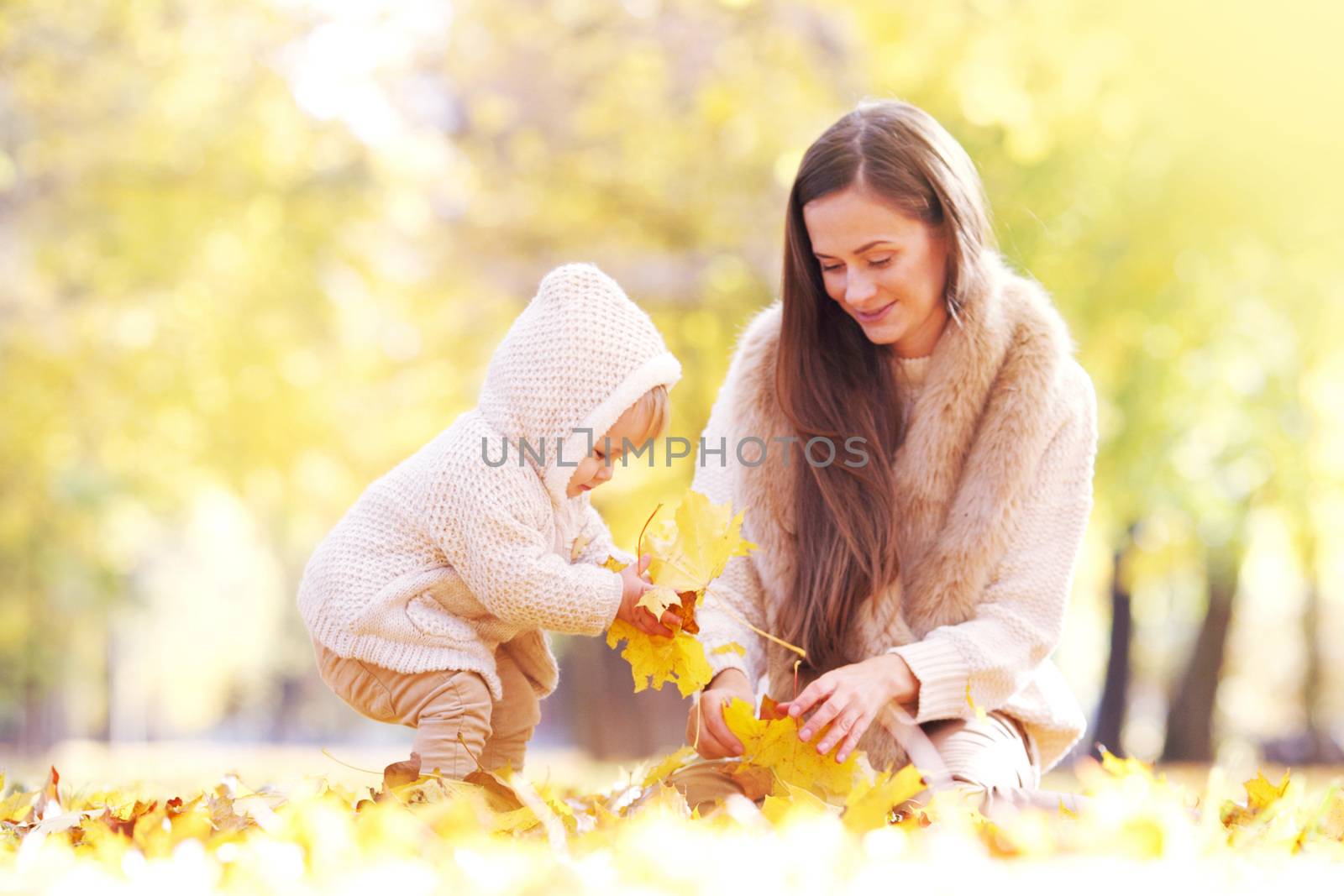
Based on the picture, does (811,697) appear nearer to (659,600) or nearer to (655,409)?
(659,600)

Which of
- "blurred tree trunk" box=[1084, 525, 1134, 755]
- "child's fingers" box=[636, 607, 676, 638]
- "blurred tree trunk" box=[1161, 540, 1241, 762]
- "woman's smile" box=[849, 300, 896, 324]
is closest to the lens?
"child's fingers" box=[636, 607, 676, 638]

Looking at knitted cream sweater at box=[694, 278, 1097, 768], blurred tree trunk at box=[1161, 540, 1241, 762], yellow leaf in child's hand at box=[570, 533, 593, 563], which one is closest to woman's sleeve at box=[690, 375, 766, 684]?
knitted cream sweater at box=[694, 278, 1097, 768]

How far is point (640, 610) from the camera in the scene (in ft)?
8.02

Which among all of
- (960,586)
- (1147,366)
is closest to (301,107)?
(1147,366)

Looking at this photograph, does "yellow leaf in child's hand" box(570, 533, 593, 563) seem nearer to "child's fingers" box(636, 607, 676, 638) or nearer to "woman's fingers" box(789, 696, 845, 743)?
"child's fingers" box(636, 607, 676, 638)

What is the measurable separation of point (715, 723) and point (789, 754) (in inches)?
6.1

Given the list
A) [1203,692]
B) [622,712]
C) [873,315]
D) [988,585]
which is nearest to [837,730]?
[988,585]

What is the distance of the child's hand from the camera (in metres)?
2.42

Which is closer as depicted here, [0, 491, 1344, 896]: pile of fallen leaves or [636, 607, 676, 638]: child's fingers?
[0, 491, 1344, 896]: pile of fallen leaves

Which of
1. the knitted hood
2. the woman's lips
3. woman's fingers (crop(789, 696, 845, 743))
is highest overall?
the woman's lips

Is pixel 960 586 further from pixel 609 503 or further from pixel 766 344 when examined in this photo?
pixel 609 503

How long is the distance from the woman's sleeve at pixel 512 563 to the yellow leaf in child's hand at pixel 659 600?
111 millimetres

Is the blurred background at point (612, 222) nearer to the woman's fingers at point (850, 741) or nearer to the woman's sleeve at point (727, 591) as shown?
the woman's sleeve at point (727, 591)

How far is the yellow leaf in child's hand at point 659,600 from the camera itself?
236 centimetres
